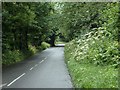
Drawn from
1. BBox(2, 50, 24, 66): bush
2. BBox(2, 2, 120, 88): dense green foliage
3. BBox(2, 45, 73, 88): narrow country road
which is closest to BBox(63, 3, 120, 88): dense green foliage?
BBox(2, 2, 120, 88): dense green foliage

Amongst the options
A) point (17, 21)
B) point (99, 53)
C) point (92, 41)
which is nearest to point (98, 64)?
point (99, 53)

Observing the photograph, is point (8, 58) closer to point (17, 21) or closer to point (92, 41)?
point (17, 21)

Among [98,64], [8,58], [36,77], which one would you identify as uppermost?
[98,64]

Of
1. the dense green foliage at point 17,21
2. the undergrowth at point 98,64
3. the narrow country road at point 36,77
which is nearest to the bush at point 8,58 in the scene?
the dense green foliage at point 17,21

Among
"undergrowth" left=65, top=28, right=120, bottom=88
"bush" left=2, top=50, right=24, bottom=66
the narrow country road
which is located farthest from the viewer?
"bush" left=2, top=50, right=24, bottom=66

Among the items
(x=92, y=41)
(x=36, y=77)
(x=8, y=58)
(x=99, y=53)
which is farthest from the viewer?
(x=8, y=58)

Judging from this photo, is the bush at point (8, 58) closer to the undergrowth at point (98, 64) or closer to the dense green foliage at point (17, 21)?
the dense green foliage at point (17, 21)

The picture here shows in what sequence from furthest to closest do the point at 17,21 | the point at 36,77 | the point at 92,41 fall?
1. the point at 17,21
2. the point at 92,41
3. the point at 36,77

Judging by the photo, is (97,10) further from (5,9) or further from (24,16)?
(24,16)

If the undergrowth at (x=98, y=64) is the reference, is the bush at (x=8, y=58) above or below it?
below

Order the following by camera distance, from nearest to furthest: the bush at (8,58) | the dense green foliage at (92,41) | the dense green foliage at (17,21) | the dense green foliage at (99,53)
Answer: the dense green foliage at (99,53), the dense green foliage at (92,41), the dense green foliage at (17,21), the bush at (8,58)

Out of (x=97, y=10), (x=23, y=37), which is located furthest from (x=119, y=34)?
(x=23, y=37)

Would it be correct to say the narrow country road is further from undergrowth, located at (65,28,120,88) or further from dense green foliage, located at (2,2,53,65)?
dense green foliage, located at (2,2,53,65)

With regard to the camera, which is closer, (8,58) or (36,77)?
(36,77)
